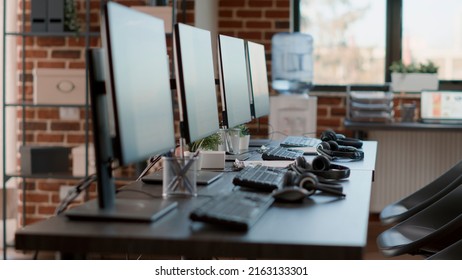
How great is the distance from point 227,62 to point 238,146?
0.41 m

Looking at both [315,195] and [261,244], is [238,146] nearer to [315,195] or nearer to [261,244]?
[315,195]

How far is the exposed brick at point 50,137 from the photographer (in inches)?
202

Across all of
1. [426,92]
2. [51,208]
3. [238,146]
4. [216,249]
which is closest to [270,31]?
[426,92]

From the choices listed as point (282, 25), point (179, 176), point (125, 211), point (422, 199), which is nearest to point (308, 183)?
point (179, 176)

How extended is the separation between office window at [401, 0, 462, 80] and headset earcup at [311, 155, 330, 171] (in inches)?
134

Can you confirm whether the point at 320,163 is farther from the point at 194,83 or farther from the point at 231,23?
the point at 231,23

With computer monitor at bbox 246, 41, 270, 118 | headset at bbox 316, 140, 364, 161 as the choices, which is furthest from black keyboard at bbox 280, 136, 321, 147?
headset at bbox 316, 140, 364, 161

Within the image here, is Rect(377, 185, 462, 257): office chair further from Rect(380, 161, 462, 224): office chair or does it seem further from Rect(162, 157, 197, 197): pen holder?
Rect(162, 157, 197, 197): pen holder

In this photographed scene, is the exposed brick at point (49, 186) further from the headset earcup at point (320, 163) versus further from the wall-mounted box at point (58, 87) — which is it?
the headset earcup at point (320, 163)

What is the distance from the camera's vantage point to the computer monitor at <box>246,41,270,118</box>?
362cm

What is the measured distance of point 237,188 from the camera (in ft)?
7.41

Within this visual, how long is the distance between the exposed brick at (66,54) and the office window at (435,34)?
2323 millimetres

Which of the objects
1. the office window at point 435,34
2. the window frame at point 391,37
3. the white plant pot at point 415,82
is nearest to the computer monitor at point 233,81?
the white plant pot at point 415,82

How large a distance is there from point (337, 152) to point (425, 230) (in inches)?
18.8
